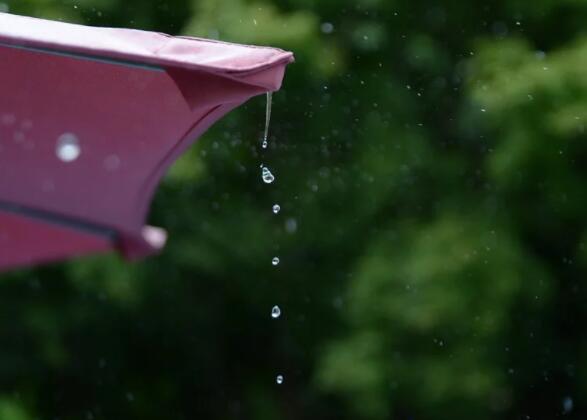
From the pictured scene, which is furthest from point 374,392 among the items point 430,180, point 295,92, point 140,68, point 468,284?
point 140,68

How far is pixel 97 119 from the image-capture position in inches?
80.0

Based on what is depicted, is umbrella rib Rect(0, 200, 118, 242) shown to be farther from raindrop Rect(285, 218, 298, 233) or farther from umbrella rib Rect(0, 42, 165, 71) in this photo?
raindrop Rect(285, 218, 298, 233)

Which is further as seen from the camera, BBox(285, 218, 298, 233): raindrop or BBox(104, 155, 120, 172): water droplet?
BBox(285, 218, 298, 233): raindrop

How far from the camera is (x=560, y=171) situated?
18.3 ft

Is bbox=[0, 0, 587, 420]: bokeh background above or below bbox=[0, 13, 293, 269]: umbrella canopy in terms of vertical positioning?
below

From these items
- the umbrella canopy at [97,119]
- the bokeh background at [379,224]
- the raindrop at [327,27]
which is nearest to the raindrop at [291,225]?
the bokeh background at [379,224]

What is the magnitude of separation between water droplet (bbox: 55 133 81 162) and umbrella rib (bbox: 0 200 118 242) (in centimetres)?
14

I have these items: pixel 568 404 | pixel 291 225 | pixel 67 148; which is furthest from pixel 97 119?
pixel 568 404

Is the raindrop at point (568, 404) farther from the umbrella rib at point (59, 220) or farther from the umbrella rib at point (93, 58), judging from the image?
the umbrella rib at point (59, 220)

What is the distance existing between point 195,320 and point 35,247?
5.07 m

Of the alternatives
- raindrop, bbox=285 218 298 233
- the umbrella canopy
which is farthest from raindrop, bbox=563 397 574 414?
the umbrella canopy

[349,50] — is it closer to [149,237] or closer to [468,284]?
[468,284]

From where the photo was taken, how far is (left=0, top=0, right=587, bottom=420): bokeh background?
548 centimetres

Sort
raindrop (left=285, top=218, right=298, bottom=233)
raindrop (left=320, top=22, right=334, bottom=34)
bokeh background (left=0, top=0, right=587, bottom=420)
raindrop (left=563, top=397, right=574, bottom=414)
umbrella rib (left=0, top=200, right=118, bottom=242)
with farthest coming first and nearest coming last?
raindrop (left=563, top=397, right=574, bottom=414) → raindrop (left=285, top=218, right=298, bottom=233) → raindrop (left=320, top=22, right=334, bottom=34) → bokeh background (left=0, top=0, right=587, bottom=420) → umbrella rib (left=0, top=200, right=118, bottom=242)
